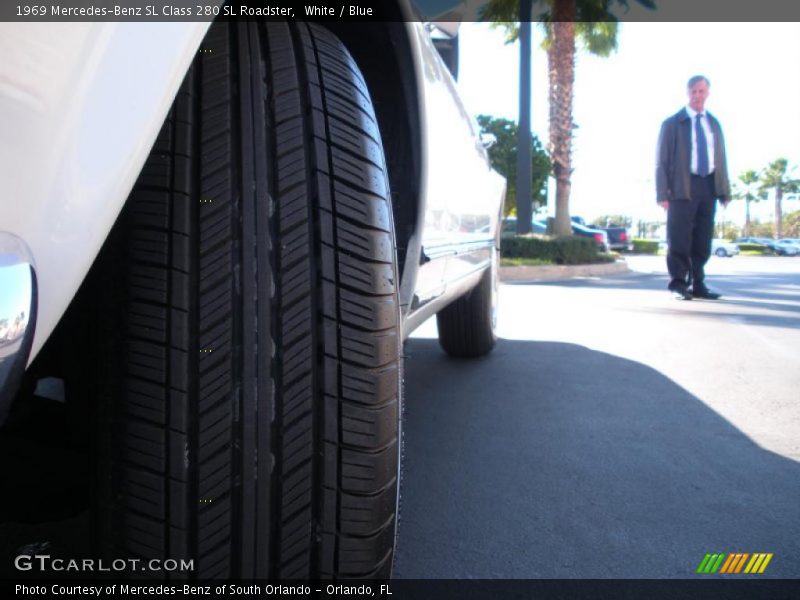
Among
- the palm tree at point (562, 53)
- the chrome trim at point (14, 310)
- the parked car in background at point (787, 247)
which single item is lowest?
the parked car in background at point (787, 247)

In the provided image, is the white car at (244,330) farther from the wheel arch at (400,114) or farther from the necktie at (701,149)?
the necktie at (701,149)

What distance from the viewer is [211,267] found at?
3.25 feet

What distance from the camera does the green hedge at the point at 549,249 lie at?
12.0 metres

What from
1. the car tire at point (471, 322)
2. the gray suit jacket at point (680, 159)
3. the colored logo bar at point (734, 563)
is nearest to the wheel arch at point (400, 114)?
the colored logo bar at point (734, 563)

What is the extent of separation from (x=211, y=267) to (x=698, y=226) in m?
5.96

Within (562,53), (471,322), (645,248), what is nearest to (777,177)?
(645,248)

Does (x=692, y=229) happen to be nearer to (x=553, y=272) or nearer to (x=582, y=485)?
(x=582, y=485)

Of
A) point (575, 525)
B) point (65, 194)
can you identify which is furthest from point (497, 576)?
point (65, 194)

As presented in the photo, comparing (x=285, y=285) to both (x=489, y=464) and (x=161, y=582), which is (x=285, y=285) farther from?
(x=489, y=464)

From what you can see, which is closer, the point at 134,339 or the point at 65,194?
the point at 65,194

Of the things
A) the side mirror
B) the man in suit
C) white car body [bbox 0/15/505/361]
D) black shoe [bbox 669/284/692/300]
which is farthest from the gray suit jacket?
white car body [bbox 0/15/505/361]

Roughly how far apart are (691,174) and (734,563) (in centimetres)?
505

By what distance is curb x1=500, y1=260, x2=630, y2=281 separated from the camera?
10.6 metres

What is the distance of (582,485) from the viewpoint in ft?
6.54
